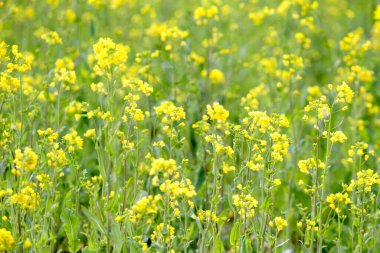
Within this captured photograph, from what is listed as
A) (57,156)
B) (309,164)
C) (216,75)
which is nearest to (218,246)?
(309,164)

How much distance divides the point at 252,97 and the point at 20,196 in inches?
91.3

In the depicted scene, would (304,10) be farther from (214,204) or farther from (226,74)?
(214,204)

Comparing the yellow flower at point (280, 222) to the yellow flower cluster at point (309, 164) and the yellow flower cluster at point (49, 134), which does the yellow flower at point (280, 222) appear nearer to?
the yellow flower cluster at point (309, 164)

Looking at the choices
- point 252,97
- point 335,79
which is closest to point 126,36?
point 335,79

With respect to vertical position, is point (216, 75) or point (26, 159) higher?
point (216, 75)

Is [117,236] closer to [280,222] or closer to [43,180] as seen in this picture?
[43,180]

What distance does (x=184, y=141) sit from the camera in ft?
14.5

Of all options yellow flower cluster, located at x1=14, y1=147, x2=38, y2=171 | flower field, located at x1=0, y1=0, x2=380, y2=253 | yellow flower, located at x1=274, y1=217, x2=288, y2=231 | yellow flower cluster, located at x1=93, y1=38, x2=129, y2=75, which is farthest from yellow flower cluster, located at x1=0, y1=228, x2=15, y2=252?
yellow flower, located at x1=274, y1=217, x2=288, y2=231

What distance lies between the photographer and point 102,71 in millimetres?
4227

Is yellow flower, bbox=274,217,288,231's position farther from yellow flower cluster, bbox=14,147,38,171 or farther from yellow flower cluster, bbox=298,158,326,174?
yellow flower cluster, bbox=14,147,38,171

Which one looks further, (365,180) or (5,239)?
(365,180)

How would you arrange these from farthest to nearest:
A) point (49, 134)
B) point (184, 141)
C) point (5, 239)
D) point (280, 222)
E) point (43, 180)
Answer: point (184, 141), point (49, 134), point (43, 180), point (280, 222), point (5, 239)

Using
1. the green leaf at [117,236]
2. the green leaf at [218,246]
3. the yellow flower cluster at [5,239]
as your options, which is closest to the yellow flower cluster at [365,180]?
the green leaf at [218,246]

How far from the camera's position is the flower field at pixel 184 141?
154 inches
